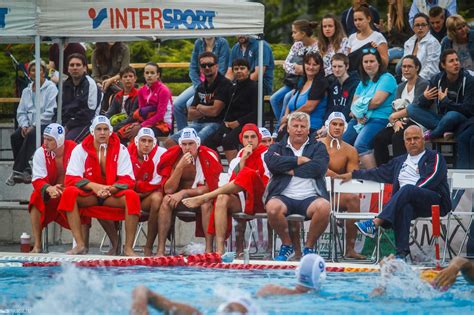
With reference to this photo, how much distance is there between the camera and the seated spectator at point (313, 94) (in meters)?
16.0

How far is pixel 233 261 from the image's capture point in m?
13.7

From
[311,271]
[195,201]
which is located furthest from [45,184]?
[311,271]

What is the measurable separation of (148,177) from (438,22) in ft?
16.5

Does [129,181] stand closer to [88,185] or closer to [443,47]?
[88,185]

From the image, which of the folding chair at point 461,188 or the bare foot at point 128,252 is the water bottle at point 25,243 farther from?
the folding chair at point 461,188

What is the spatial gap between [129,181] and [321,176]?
254cm

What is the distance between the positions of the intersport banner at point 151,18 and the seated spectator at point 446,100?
249 cm

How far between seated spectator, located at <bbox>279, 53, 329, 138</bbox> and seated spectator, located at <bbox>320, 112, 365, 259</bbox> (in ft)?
3.61

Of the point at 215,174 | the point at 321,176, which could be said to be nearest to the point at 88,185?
the point at 215,174

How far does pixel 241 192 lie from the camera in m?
15.0

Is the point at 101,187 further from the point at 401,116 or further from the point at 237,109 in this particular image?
the point at 401,116

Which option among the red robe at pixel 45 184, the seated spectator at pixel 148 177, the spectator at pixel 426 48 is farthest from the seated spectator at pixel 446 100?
the red robe at pixel 45 184

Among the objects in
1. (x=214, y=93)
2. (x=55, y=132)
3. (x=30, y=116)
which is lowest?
(x=55, y=132)

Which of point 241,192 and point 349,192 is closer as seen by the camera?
point 349,192
